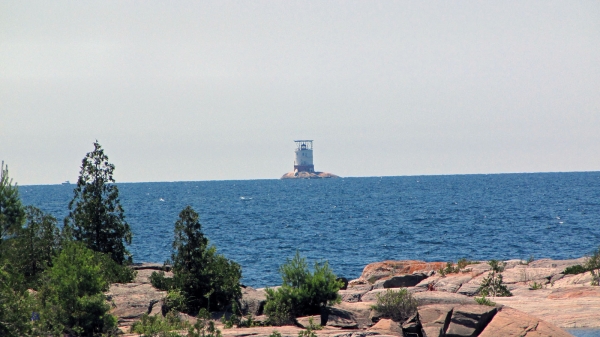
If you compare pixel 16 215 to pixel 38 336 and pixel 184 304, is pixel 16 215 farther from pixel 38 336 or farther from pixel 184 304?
pixel 184 304

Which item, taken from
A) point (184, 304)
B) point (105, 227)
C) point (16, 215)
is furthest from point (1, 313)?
point (105, 227)

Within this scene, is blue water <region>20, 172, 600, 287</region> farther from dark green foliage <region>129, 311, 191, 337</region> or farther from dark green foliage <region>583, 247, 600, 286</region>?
dark green foliage <region>129, 311, 191, 337</region>

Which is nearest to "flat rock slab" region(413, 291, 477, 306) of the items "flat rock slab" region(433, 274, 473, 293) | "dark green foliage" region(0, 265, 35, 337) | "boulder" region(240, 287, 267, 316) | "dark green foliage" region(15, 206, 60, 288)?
"boulder" region(240, 287, 267, 316)

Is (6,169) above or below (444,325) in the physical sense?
above

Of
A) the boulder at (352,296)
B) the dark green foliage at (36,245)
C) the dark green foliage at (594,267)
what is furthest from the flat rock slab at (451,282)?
the dark green foliage at (36,245)

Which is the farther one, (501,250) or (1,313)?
(501,250)

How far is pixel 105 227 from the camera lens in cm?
2423

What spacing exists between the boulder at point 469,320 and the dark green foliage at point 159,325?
6512 mm

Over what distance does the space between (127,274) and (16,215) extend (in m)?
5.80

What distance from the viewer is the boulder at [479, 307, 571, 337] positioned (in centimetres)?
1554

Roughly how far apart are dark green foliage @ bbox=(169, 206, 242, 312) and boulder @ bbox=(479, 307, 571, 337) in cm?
686

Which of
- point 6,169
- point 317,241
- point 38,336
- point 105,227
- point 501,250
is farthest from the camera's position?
point 317,241

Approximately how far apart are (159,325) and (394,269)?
1913 cm

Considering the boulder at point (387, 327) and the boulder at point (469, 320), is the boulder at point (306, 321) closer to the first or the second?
the boulder at point (387, 327)
